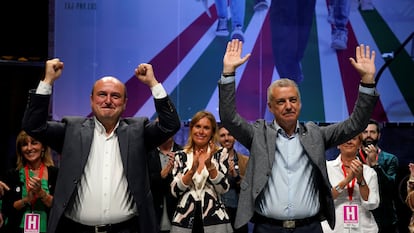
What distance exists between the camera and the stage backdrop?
550 centimetres

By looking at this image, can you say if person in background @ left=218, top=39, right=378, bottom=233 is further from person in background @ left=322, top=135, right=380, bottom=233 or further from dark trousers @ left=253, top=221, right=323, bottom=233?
person in background @ left=322, top=135, right=380, bottom=233

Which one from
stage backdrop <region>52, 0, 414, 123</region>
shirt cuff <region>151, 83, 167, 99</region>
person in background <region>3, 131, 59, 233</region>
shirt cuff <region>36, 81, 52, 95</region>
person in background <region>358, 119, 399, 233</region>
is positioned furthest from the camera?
stage backdrop <region>52, 0, 414, 123</region>

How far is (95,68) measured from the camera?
18.0 feet

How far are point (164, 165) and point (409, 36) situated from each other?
2.87 meters

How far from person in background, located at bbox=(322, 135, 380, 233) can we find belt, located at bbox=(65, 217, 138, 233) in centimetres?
151

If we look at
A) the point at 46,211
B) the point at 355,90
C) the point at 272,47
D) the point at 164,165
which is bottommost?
the point at 46,211

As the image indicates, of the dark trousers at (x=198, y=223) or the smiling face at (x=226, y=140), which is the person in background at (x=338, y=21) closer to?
the smiling face at (x=226, y=140)

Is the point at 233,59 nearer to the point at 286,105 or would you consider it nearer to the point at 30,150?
the point at 286,105

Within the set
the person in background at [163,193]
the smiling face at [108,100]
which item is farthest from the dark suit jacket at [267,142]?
the person in background at [163,193]

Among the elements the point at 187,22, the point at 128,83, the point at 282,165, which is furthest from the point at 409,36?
the point at 282,165

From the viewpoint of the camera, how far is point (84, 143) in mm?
2773

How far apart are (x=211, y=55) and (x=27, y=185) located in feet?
7.55

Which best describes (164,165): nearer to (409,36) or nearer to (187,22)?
(187,22)

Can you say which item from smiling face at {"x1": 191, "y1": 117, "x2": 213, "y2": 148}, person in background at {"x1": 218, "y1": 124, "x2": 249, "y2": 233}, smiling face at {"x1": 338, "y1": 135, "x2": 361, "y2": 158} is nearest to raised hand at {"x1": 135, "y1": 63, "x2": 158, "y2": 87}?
smiling face at {"x1": 191, "y1": 117, "x2": 213, "y2": 148}
